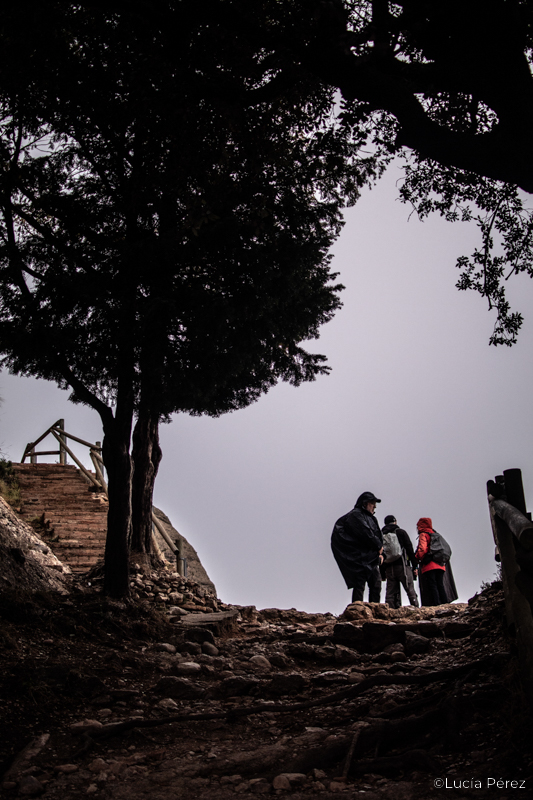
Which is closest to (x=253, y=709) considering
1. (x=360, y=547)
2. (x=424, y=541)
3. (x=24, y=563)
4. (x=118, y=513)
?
(x=118, y=513)

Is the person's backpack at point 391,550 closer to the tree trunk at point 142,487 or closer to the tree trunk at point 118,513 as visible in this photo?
the tree trunk at point 142,487

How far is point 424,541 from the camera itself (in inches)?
366

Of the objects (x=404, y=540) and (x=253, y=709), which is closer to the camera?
(x=253, y=709)

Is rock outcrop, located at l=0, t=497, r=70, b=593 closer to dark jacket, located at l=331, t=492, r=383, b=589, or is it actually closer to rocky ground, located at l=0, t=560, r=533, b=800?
rocky ground, located at l=0, t=560, r=533, b=800

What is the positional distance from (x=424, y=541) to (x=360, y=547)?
109cm

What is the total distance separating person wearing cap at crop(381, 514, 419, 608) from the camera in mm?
9820

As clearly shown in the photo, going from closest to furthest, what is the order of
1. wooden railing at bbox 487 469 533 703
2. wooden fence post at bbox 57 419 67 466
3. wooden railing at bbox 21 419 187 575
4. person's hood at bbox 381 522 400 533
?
wooden railing at bbox 487 469 533 703, person's hood at bbox 381 522 400 533, wooden railing at bbox 21 419 187 575, wooden fence post at bbox 57 419 67 466

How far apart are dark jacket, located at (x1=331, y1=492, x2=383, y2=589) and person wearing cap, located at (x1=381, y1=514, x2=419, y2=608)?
0.77 meters

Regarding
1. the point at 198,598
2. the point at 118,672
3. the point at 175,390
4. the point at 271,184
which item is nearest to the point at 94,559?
the point at 198,598

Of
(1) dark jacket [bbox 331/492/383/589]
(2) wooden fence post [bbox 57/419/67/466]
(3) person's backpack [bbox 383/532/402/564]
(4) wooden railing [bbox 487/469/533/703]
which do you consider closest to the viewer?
(4) wooden railing [bbox 487/469/533/703]

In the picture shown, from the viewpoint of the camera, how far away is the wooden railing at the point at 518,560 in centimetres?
269

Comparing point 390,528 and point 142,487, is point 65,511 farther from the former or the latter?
point 390,528

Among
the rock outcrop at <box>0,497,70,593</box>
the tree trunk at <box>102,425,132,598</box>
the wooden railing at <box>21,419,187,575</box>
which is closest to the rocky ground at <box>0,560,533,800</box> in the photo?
the rock outcrop at <box>0,497,70,593</box>

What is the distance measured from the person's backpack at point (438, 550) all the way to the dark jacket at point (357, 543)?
0.84 metres
